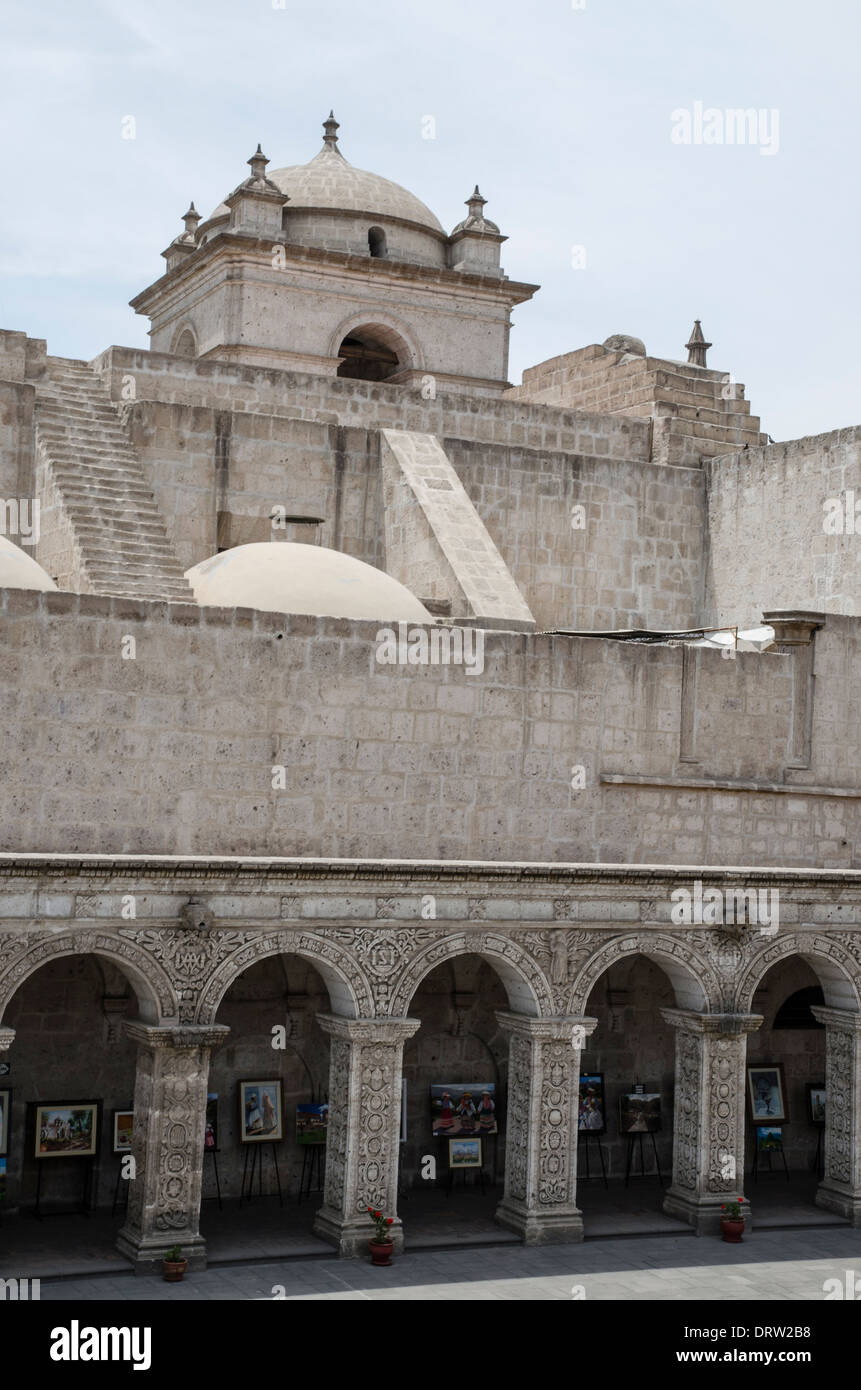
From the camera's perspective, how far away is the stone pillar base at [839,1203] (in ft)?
60.1

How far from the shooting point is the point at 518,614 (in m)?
20.8

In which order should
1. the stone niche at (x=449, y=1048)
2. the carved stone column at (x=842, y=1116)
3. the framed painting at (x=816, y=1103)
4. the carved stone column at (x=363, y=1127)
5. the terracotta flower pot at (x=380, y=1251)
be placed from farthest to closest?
the framed painting at (x=816, y=1103), the stone niche at (x=449, y=1048), the carved stone column at (x=842, y=1116), the carved stone column at (x=363, y=1127), the terracotta flower pot at (x=380, y=1251)

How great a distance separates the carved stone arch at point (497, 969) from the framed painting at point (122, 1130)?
117 inches

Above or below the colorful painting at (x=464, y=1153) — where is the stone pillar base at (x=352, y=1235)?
below

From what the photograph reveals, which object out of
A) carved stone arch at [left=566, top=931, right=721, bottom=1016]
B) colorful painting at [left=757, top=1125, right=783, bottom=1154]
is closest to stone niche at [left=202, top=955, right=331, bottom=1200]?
carved stone arch at [left=566, top=931, right=721, bottom=1016]

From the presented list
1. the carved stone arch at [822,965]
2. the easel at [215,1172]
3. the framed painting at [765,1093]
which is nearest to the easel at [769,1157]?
the framed painting at [765,1093]

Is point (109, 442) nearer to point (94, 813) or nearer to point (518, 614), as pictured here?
point (518, 614)

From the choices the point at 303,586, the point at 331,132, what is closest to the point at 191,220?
the point at 331,132

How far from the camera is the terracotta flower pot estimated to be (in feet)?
51.6

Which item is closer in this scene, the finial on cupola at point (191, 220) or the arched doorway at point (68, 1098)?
the arched doorway at point (68, 1098)

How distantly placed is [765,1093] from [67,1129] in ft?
27.0

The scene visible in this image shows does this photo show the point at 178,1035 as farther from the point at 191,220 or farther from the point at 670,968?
the point at 191,220

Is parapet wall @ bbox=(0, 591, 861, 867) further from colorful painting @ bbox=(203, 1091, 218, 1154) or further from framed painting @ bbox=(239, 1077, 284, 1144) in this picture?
colorful painting @ bbox=(203, 1091, 218, 1154)

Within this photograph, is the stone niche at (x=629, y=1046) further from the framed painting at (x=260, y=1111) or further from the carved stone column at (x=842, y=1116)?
the framed painting at (x=260, y=1111)
